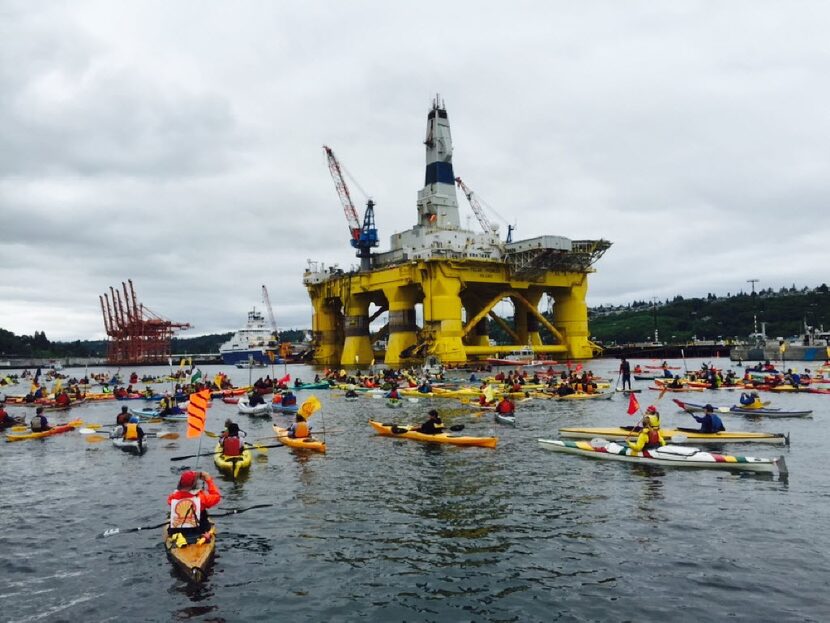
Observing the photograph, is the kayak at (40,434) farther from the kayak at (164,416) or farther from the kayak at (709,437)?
the kayak at (709,437)

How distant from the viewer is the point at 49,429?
31.3 m

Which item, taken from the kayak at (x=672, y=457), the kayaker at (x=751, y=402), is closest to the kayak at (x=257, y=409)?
Result: the kayak at (x=672, y=457)

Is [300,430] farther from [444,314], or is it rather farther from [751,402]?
[444,314]

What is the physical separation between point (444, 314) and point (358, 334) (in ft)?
80.8

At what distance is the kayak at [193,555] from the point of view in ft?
39.6

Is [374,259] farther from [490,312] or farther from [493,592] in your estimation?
[493,592]

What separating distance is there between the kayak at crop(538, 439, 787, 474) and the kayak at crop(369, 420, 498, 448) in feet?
9.36

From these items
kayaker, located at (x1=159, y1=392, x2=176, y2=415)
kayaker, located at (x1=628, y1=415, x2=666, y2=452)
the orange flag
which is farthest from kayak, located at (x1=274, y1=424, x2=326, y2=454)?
kayaker, located at (x1=159, y1=392, x2=176, y2=415)

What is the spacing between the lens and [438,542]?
1403 centimetres

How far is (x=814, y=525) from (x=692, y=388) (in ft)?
115

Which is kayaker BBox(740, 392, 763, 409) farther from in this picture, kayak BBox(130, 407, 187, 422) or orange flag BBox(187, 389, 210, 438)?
kayak BBox(130, 407, 187, 422)

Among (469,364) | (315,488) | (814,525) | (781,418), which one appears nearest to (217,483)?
(315,488)

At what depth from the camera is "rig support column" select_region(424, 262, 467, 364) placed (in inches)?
3076

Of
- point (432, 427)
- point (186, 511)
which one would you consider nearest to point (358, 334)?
point (432, 427)
